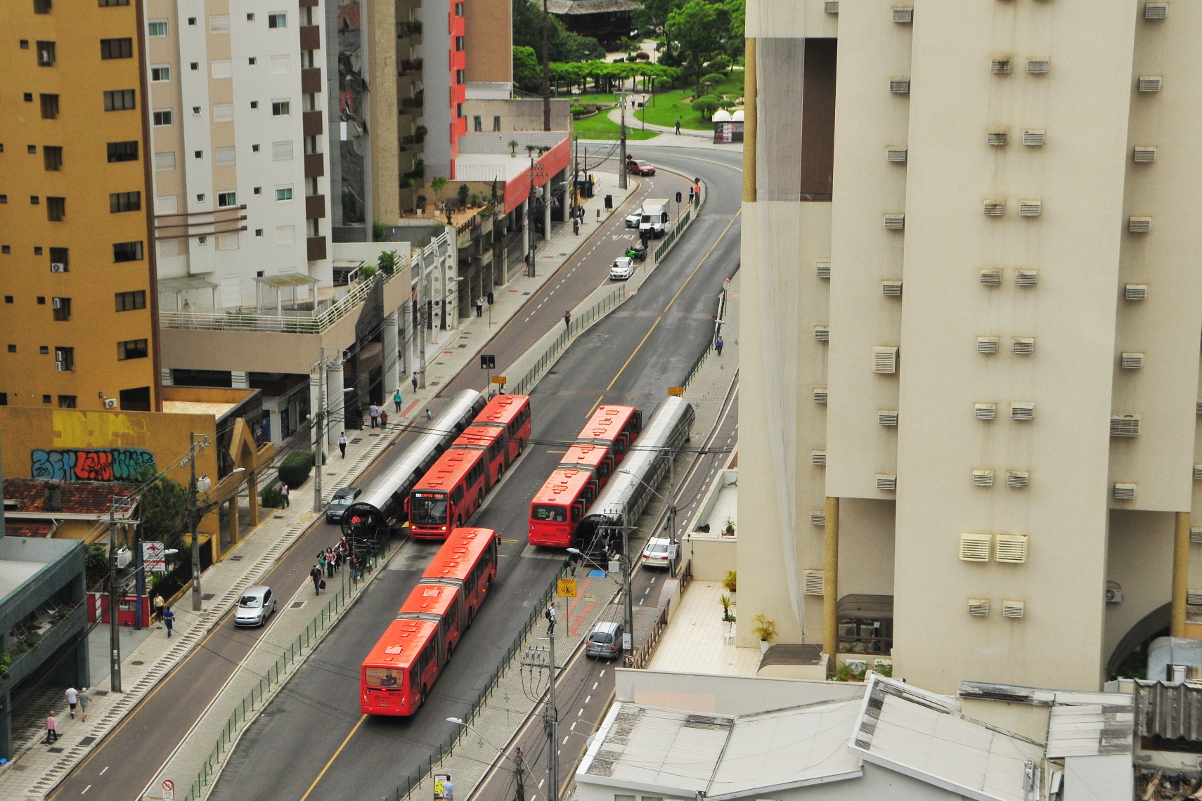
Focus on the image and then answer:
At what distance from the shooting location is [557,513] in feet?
351

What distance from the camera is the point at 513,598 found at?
103 metres

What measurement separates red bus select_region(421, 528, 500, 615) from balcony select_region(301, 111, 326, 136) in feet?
122

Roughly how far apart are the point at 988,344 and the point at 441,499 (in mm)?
44607

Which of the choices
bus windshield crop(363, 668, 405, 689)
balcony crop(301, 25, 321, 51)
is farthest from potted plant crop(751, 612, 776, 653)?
balcony crop(301, 25, 321, 51)

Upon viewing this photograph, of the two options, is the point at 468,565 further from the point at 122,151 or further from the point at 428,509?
the point at 122,151

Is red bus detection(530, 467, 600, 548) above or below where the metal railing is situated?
above

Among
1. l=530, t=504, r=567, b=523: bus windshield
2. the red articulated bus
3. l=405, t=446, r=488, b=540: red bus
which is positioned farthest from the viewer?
l=405, t=446, r=488, b=540: red bus

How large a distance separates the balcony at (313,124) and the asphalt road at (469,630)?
21085mm

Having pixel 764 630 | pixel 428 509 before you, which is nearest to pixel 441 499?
pixel 428 509

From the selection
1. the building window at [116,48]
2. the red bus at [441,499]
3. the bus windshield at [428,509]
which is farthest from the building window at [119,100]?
the bus windshield at [428,509]

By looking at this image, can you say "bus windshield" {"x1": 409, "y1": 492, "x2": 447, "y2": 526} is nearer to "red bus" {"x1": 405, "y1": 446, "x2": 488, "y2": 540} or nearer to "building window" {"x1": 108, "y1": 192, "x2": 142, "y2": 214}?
"red bus" {"x1": 405, "y1": 446, "x2": 488, "y2": 540}

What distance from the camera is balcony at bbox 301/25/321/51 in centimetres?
12550

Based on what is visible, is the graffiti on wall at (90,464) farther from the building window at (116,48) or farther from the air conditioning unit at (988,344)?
the air conditioning unit at (988,344)

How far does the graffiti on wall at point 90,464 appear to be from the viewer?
106875 millimetres
